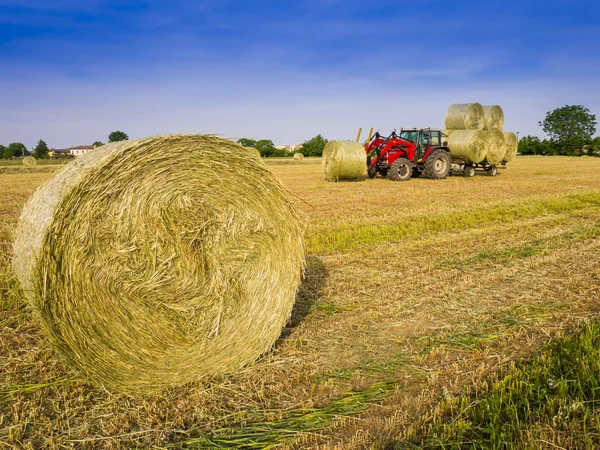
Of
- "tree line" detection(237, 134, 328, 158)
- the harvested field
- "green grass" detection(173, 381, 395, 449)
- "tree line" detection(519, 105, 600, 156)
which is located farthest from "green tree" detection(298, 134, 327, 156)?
"green grass" detection(173, 381, 395, 449)

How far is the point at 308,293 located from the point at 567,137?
65.6 metres

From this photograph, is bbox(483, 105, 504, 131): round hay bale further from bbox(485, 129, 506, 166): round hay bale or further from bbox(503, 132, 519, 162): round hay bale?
bbox(485, 129, 506, 166): round hay bale

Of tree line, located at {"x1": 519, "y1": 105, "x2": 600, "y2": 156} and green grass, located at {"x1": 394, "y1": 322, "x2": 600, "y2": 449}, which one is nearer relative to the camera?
green grass, located at {"x1": 394, "y1": 322, "x2": 600, "y2": 449}

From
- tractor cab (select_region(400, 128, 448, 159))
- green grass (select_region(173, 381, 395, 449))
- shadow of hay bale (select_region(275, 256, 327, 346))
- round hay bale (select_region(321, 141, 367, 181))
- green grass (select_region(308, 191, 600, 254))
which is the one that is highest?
tractor cab (select_region(400, 128, 448, 159))

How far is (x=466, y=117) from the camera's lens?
21125 mm

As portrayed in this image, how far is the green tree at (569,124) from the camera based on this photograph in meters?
60.4

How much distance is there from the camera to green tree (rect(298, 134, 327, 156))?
165ft

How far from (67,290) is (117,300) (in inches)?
14.2

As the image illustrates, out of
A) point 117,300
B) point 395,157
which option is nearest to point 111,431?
point 117,300

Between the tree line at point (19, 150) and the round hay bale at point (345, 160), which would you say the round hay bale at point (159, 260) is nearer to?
the round hay bale at point (345, 160)

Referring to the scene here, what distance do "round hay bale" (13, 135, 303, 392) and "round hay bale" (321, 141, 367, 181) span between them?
12995 millimetres

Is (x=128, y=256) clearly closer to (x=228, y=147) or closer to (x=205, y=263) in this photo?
(x=205, y=263)

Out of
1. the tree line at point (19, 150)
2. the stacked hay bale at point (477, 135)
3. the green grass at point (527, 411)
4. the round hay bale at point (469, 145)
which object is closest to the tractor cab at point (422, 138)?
the round hay bale at point (469, 145)

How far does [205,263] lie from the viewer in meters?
3.98
